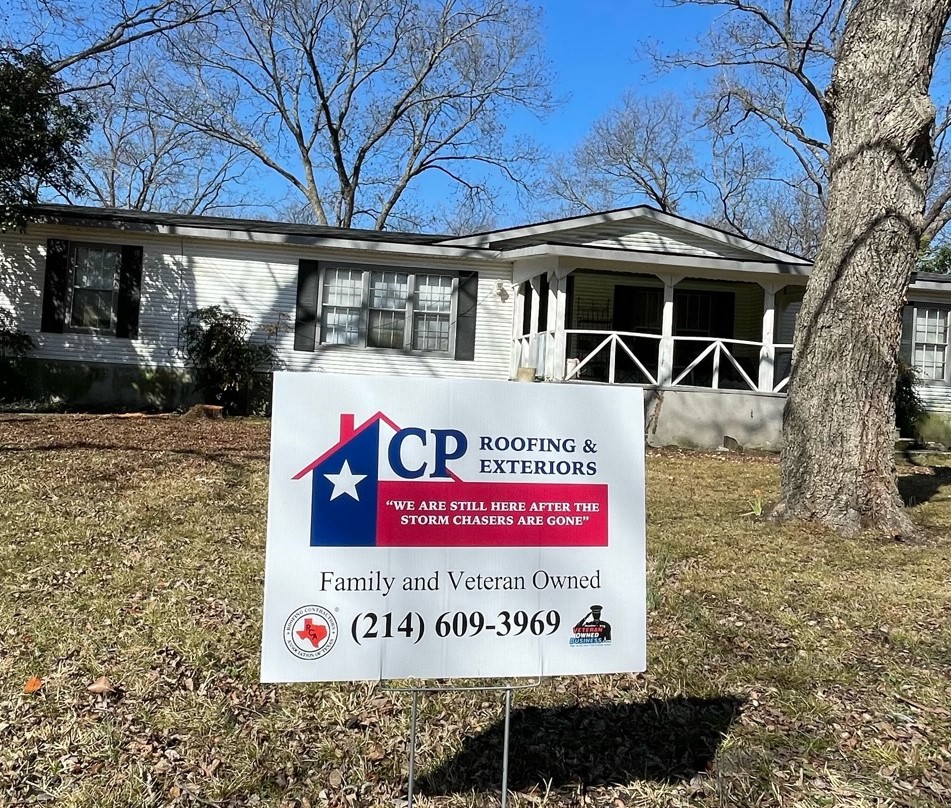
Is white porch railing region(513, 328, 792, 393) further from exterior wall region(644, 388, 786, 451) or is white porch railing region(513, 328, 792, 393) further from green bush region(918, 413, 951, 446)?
green bush region(918, 413, 951, 446)

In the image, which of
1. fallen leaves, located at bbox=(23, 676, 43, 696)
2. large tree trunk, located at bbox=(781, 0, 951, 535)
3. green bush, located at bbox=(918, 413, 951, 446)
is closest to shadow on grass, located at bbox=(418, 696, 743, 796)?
Result: fallen leaves, located at bbox=(23, 676, 43, 696)

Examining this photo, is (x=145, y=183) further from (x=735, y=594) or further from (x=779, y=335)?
(x=735, y=594)

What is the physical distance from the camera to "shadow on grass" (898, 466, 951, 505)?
8.38 metres

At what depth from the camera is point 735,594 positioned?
479cm

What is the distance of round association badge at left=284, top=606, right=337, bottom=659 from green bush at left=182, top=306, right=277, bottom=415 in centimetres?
1140

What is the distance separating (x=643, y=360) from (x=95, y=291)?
9.96 m

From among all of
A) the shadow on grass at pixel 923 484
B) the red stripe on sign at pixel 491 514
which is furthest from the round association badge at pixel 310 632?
the shadow on grass at pixel 923 484

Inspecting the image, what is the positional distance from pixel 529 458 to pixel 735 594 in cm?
286

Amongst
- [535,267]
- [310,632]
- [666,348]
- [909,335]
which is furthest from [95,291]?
[909,335]

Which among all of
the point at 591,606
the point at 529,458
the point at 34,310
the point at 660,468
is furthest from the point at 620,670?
the point at 34,310

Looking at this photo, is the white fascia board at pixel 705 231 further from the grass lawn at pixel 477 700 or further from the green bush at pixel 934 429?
the grass lawn at pixel 477 700

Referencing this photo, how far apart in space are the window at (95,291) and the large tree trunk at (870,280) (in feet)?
36.2

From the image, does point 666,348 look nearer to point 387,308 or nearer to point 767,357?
point 767,357

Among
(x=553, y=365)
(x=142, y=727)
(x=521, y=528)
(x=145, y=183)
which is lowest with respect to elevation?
(x=142, y=727)
